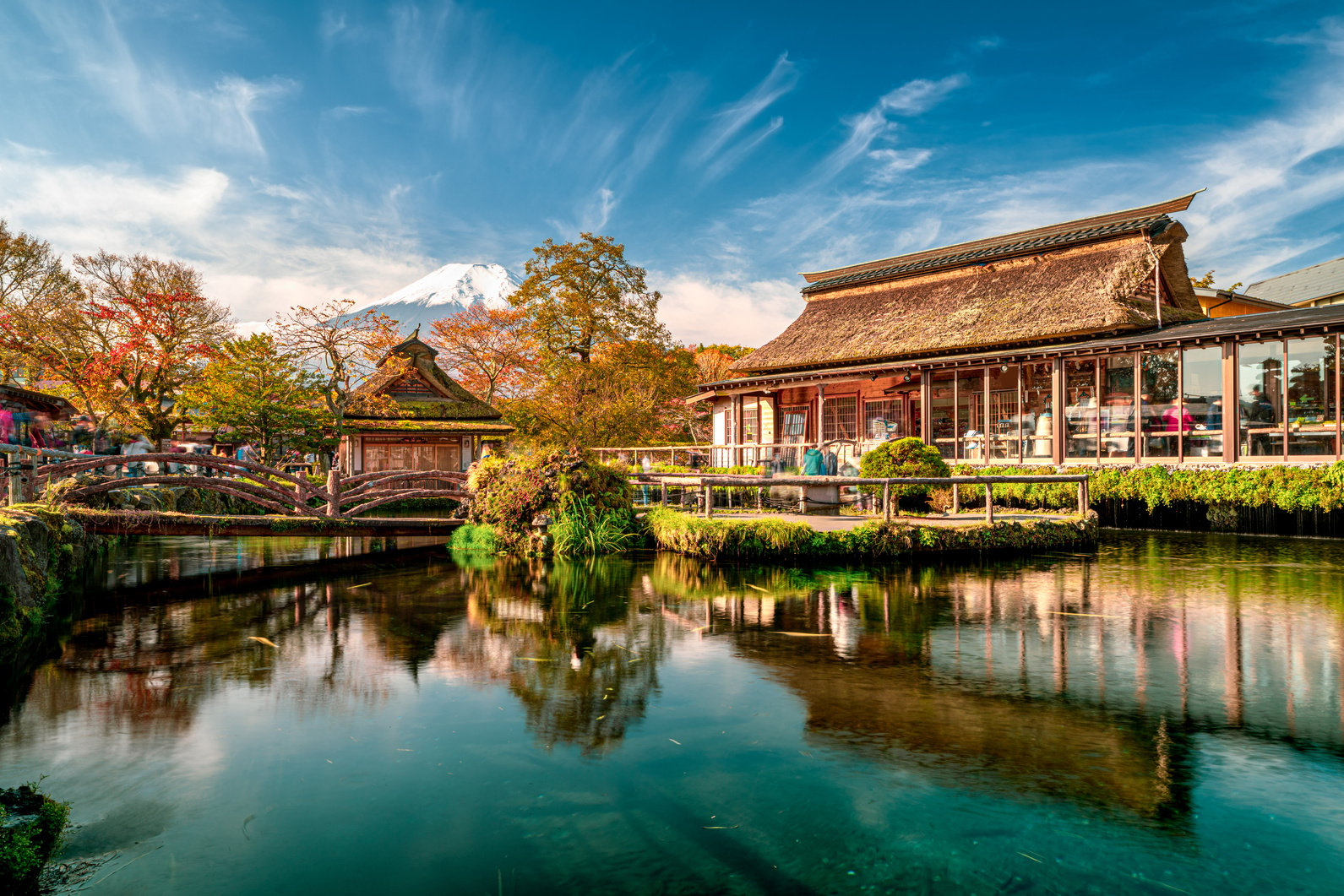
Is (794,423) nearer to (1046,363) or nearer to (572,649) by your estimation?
(1046,363)

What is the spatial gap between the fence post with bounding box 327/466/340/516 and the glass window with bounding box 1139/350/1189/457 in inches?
739

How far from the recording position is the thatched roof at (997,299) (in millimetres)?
22391

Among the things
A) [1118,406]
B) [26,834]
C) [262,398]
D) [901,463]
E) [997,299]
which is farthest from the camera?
A: [997,299]

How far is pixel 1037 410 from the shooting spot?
71.1 feet

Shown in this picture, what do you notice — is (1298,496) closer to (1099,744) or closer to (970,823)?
(1099,744)

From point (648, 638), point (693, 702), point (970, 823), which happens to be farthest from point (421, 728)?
point (970, 823)

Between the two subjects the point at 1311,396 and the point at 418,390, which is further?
the point at 418,390

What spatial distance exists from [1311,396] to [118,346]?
38.0m

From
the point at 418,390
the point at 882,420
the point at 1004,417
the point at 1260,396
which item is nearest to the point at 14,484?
the point at 418,390

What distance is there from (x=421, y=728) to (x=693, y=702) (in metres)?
2.06

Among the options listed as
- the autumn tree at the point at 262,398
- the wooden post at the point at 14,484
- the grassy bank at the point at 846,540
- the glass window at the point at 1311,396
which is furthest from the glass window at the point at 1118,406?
the autumn tree at the point at 262,398

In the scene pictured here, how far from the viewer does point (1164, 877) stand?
334 centimetres

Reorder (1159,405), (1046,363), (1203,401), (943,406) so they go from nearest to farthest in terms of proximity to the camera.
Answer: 1. (1203,401)
2. (1159,405)
3. (1046,363)
4. (943,406)

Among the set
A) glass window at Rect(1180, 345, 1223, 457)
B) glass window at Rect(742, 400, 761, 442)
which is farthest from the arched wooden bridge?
glass window at Rect(1180, 345, 1223, 457)
